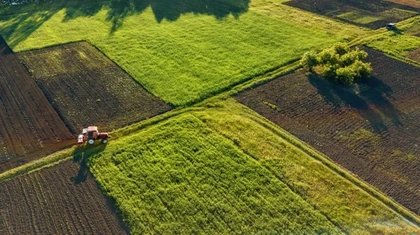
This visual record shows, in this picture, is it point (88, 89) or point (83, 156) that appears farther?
point (88, 89)

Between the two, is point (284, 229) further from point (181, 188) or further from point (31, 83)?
point (31, 83)

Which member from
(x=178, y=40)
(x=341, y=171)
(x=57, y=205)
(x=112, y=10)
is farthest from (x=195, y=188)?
(x=112, y=10)

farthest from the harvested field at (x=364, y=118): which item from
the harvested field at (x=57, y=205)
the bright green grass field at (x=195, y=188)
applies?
the harvested field at (x=57, y=205)

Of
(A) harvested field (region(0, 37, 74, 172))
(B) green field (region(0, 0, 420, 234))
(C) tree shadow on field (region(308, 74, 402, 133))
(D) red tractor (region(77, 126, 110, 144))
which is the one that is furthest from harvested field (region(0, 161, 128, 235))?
(C) tree shadow on field (region(308, 74, 402, 133))

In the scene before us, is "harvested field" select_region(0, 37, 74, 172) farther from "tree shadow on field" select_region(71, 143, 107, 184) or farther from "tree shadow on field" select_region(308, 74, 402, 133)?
"tree shadow on field" select_region(308, 74, 402, 133)

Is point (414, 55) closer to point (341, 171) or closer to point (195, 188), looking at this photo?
point (341, 171)

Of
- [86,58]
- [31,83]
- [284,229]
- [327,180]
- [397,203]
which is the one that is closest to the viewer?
[284,229]

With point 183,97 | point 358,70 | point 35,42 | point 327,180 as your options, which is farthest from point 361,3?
point 35,42
